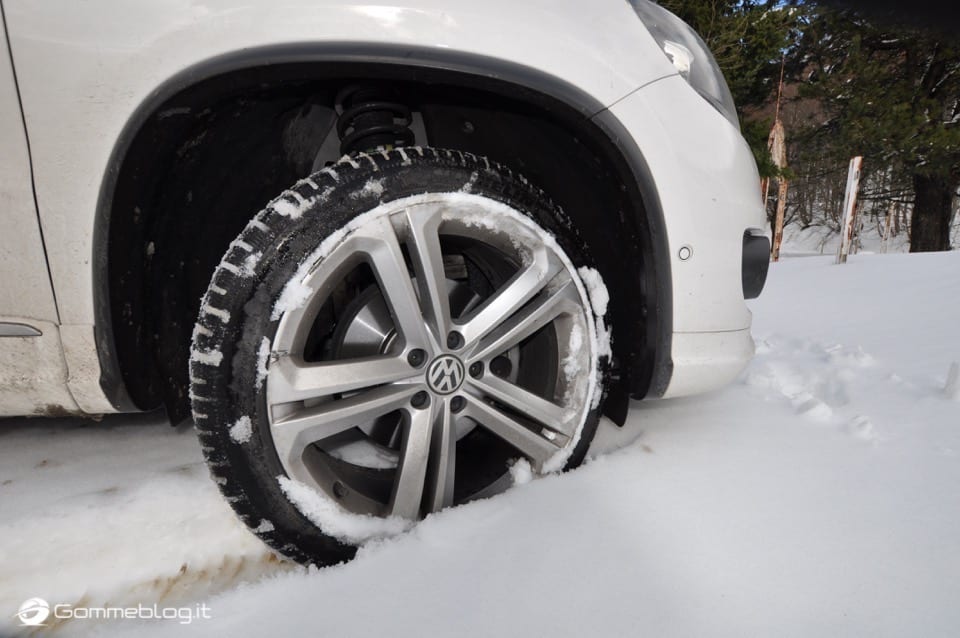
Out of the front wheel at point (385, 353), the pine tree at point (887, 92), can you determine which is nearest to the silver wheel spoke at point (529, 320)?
the front wheel at point (385, 353)

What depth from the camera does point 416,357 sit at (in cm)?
106

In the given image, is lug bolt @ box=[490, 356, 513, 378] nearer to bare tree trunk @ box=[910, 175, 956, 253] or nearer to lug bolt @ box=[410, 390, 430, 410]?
lug bolt @ box=[410, 390, 430, 410]

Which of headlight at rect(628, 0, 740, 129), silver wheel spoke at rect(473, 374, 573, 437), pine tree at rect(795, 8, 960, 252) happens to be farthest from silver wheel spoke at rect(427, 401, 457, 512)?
pine tree at rect(795, 8, 960, 252)

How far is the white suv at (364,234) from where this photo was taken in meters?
0.90

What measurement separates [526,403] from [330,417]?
1.45 feet

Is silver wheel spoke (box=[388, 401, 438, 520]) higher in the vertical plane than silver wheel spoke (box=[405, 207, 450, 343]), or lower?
lower

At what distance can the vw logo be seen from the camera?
108cm

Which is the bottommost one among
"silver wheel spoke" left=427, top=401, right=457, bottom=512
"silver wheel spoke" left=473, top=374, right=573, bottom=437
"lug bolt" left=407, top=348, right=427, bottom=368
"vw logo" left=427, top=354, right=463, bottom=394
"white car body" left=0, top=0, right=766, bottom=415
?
"silver wheel spoke" left=427, top=401, right=457, bottom=512

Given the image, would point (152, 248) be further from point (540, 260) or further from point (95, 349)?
point (540, 260)

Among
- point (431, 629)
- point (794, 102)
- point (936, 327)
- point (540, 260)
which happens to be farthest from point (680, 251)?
point (794, 102)

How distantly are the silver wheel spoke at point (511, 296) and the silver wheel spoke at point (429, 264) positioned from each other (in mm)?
60

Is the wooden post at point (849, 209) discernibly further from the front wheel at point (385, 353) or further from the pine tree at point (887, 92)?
the front wheel at point (385, 353)

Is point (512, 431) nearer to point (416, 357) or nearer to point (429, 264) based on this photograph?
point (416, 357)

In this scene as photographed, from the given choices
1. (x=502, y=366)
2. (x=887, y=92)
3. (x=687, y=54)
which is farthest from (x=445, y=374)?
(x=887, y=92)
